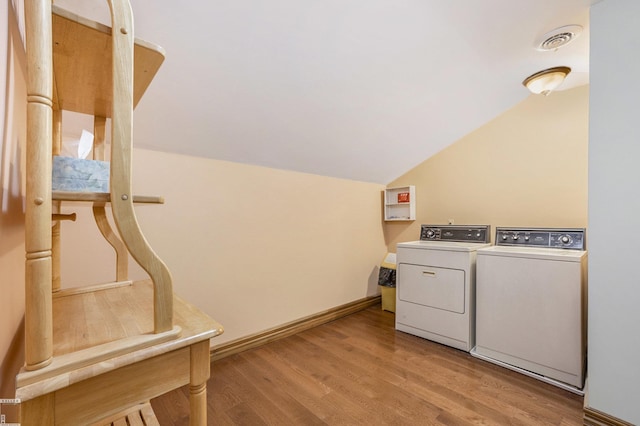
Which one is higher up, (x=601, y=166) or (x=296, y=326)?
(x=601, y=166)

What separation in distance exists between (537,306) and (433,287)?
0.74 meters

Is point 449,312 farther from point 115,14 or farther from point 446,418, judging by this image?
point 115,14

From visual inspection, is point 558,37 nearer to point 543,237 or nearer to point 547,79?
point 547,79

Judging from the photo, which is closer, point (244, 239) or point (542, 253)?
point (542, 253)

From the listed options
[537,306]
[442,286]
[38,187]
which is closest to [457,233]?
[442,286]

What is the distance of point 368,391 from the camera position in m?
1.76

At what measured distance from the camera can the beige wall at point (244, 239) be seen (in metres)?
1.82

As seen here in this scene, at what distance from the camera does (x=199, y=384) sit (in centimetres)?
72

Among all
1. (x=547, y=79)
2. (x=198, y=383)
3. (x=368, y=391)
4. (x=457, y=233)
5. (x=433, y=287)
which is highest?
(x=547, y=79)

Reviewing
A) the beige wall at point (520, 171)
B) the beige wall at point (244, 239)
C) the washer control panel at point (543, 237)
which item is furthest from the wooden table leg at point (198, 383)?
the beige wall at point (520, 171)

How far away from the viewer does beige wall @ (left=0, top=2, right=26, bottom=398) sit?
0.64 meters

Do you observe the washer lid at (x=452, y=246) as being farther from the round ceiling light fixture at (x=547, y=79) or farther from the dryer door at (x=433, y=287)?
the round ceiling light fixture at (x=547, y=79)

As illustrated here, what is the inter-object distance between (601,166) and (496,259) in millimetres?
957

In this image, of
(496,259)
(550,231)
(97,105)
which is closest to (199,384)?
(97,105)
